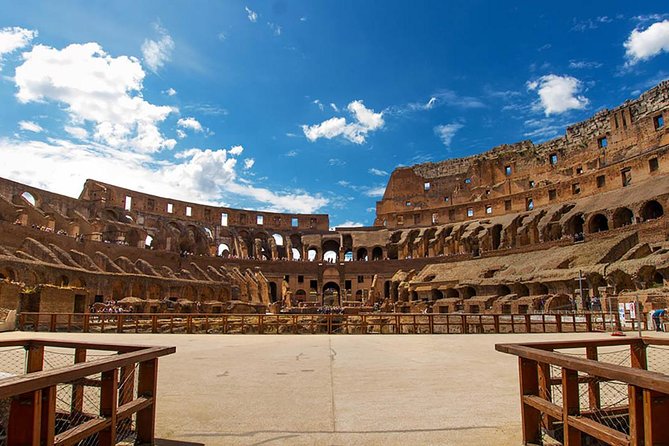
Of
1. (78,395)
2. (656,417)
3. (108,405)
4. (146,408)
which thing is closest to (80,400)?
(78,395)

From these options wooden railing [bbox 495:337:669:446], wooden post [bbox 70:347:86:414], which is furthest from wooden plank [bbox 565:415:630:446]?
wooden post [bbox 70:347:86:414]

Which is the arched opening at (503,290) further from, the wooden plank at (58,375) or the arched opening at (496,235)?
the wooden plank at (58,375)

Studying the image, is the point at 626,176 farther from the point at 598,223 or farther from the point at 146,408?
the point at 146,408

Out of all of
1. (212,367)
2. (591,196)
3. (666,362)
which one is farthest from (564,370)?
(591,196)

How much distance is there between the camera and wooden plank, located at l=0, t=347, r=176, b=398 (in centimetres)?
268

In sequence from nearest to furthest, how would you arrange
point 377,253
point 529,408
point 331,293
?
point 529,408
point 331,293
point 377,253

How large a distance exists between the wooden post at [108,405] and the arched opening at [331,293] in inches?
2117

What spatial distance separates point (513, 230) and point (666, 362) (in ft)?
133

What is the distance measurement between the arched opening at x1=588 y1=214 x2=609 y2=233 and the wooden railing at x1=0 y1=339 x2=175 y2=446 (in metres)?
43.9

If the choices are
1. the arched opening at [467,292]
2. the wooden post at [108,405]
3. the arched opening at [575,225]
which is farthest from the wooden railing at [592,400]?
the arched opening at [575,225]

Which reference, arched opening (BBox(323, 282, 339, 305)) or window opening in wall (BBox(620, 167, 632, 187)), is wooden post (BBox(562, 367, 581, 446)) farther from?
arched opening (BBox(323, 282, 339, 305))

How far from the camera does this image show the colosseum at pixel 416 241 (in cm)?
3075

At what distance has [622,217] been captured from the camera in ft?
128

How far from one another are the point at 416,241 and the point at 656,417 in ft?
181
